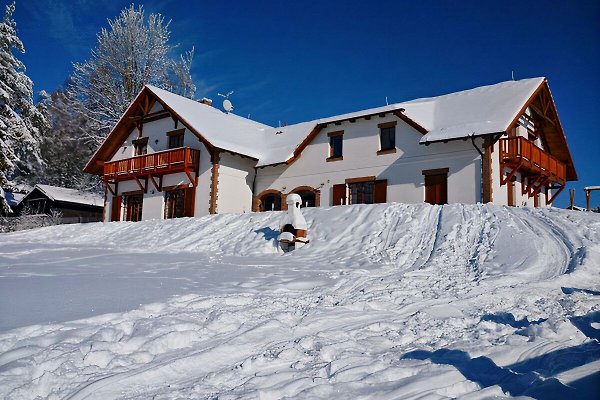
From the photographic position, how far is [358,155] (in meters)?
21.2

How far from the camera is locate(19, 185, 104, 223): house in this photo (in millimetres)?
30984

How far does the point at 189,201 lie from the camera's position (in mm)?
23500

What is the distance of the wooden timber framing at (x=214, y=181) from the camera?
22.4 meters

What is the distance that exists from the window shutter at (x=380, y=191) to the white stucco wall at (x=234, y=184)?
6742 mm

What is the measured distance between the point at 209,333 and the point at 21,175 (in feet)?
124

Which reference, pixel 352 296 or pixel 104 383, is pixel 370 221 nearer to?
pixel 352 296

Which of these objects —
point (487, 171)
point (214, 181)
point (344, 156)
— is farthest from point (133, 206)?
point (487, 171)

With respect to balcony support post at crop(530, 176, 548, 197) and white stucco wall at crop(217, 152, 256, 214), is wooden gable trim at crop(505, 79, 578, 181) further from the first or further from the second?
white stucco wall at crop(217, 152, 256, 214)

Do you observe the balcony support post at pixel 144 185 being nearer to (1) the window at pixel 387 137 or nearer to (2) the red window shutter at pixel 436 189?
(1) the window at pixel 387 137

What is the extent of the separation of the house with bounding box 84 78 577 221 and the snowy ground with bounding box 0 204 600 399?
6891 millimetres

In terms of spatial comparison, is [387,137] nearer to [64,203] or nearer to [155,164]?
[155,164]

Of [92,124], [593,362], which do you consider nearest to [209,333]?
[593,362]

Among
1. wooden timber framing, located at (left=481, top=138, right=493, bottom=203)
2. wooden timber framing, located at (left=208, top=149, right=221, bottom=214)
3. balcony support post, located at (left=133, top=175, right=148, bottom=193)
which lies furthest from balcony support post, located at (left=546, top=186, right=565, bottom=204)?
balcony support post, located at (left=133, top=175, right=148, bottom=193)

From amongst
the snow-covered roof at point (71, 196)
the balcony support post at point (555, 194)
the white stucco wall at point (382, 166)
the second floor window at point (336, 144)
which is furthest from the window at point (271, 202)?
the snow-covered roof at point (71, 196)
